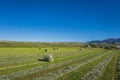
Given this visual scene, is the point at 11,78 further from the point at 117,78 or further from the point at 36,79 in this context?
the point at 117,78

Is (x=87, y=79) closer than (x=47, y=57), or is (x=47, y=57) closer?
(x=87, y=79)

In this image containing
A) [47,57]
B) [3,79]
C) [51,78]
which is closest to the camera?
[3,79]

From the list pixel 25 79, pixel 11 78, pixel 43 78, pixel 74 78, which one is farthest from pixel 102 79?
pixel 11 78

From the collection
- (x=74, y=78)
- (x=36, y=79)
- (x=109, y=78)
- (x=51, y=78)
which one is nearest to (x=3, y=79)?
(x=36, y=79)

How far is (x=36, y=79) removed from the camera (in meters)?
19.0

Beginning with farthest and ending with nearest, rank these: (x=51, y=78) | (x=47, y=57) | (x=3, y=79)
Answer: (x=47, y=57) < (x=51, y=78) < (x=3, y=79)

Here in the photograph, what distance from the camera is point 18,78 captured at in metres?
19.3

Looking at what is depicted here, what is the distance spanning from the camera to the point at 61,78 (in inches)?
787

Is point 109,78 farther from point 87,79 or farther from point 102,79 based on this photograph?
point 87,79

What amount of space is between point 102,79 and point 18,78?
8.28 m

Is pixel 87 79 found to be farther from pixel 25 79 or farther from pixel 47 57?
pixel 47 57

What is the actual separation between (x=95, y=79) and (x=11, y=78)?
27.1ft

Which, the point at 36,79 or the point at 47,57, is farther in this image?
the point at 47,57

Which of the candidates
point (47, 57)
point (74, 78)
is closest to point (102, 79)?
point (74, 78)
